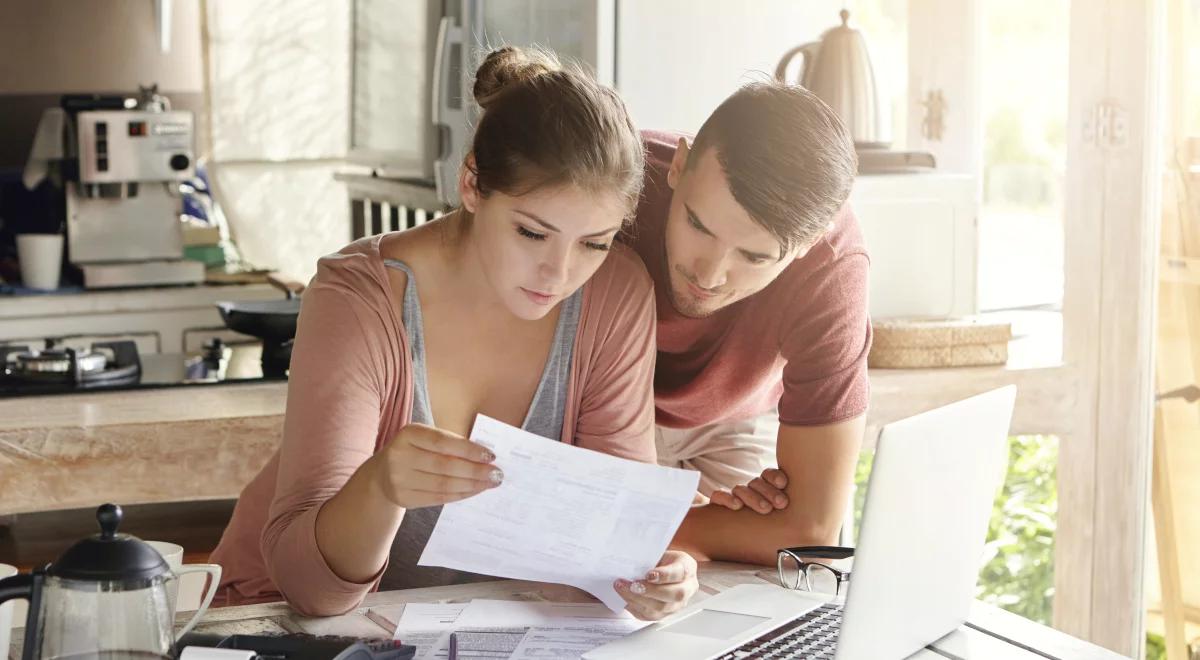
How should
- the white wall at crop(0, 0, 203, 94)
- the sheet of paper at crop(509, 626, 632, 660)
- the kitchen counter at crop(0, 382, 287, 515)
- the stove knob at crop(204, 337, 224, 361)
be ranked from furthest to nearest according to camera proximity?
1. the white wall at crop(0, 0, 203, 94)
2. the stove knob at crop(204, 337, 224, 361)
3. the kitchen counter at crop(0, 382, 287, 515)
4. the sheet of paper at crop(509, 626, 632, 660)

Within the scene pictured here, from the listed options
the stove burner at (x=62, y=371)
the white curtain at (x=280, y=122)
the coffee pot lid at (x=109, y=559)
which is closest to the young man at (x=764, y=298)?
the coffee pot lid at (x=109, y=559)

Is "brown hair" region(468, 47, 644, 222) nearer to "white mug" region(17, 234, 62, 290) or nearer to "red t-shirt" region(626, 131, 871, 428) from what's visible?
"red t-shirt" region(626, 131, 871, 428)

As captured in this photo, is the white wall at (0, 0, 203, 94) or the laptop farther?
the white wall at (0, 0, 203, 94)

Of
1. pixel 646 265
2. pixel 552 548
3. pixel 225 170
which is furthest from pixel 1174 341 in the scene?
pixel 225 170

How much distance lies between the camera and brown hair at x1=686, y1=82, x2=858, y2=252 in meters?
1.56

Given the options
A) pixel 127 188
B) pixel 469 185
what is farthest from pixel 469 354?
pixel 127 188

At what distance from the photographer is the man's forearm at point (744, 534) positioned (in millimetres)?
1691

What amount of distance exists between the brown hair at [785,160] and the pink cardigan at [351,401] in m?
0.21

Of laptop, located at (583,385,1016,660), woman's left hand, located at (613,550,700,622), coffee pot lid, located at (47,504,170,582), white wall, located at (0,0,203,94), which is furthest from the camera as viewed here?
white wall, located at (0,0,203,94)

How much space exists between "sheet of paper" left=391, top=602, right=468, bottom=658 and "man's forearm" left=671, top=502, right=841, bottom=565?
39cm

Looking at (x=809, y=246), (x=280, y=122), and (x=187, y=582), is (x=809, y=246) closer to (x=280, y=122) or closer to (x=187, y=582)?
(x=187, y=582)

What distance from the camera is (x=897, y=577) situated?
123cm

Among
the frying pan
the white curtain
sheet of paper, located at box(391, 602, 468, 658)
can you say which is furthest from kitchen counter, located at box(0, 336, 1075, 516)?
the white curtain

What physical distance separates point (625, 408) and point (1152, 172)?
5.32 ft
